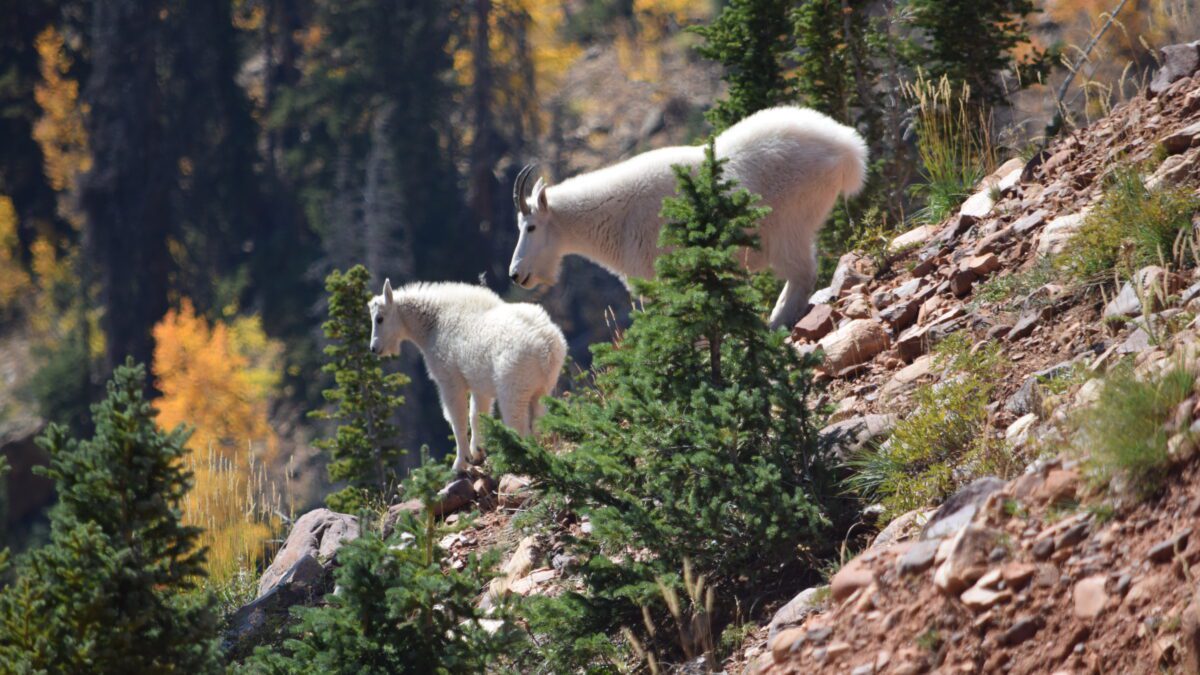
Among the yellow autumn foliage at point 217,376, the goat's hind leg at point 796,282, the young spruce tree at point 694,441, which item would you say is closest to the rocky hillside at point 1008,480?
the goat's hind leg at point 796,282

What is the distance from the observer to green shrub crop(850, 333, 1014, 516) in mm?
5863

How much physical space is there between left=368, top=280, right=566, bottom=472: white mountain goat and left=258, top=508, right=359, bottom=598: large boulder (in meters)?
0.90

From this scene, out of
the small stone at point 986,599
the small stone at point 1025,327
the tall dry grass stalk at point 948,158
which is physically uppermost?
the tall dry grass stalk at point 948,158

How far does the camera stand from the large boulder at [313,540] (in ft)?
29.5

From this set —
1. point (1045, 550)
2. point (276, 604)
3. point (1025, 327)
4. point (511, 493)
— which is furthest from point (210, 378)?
point (1045, 550)

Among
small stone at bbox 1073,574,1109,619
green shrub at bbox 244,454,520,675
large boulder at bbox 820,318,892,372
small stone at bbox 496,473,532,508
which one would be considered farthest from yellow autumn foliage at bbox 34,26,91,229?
small stone at bbox 1073,574,1109,619

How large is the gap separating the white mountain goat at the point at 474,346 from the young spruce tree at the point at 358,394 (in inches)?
31.1

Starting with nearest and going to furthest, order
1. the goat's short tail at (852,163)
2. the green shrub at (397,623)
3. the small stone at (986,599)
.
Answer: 1. the small stone at (986,599)
2. the green shrub at (397,623)
3. the goat's short tail at (852,163)

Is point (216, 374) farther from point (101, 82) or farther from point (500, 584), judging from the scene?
point (500, 584)

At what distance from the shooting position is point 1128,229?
6746 millimetres

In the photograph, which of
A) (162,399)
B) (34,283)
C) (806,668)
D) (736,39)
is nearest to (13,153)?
(34,283)

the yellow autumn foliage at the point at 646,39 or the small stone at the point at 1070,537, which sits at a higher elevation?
the yellow autumn foliage at the point at 646,39

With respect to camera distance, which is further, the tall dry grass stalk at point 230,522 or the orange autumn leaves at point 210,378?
the orange autumn leaves at point 210,378

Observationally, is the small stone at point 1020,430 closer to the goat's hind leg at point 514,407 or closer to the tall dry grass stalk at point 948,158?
the tall dry grass stalk at point 948,158
